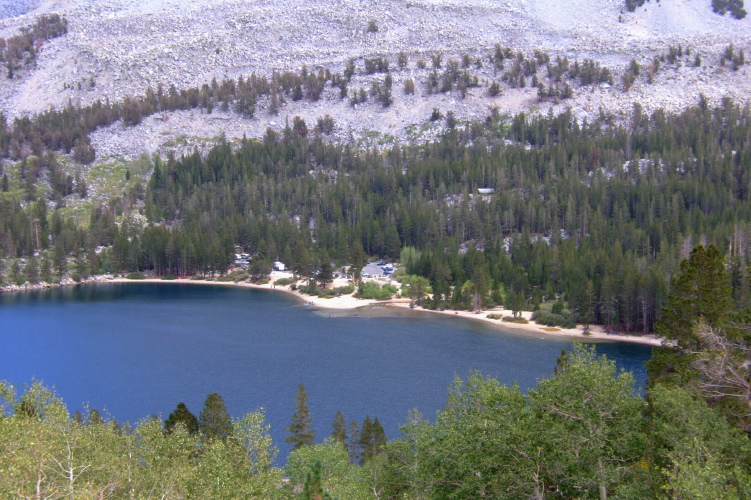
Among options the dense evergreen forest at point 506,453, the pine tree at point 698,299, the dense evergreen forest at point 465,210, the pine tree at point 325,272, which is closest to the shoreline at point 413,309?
the pine tree at point 325,272

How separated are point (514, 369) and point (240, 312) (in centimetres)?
4405

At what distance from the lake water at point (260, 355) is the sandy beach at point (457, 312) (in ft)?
10.4

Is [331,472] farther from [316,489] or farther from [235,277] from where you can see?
[235,277]

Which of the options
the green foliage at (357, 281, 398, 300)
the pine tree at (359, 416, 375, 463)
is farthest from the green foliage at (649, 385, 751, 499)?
the green foliage at (357, 281, 398, 300)

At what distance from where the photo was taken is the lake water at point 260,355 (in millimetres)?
50812

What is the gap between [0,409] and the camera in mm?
24578

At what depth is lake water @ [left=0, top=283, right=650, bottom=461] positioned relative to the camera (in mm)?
50812

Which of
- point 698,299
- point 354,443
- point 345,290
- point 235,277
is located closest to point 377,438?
point 354,443

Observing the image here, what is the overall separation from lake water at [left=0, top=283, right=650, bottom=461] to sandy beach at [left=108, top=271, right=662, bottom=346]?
125 inches

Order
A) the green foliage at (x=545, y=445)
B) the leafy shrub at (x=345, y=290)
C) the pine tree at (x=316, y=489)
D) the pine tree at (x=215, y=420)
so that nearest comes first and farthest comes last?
the pine tree at (x=316, y=489) < the green foliage at (x=545, y=445) < the pine tree at (x=215, y=420) < the leafy shrub at (x=345, y=290)

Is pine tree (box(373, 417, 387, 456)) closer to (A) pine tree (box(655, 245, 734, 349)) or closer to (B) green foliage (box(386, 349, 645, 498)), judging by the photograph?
→ (A) pine tree (box(655, 245, 734, 349))

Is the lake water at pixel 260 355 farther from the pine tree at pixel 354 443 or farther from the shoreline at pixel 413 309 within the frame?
the pine tree at pixel 354 443

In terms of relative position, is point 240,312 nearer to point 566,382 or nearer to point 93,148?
point 566,382

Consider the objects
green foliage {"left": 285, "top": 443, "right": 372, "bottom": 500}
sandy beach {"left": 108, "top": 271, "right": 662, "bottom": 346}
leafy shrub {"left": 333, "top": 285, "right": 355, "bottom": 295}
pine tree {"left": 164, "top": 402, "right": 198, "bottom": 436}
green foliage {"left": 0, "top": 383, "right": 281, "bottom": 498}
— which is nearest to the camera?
green foliage {"left": 0, "top": 383, "right": 281, "bottom": 498}
